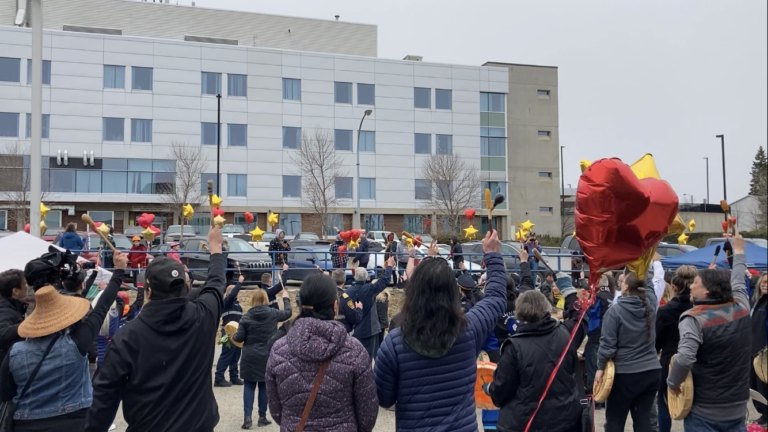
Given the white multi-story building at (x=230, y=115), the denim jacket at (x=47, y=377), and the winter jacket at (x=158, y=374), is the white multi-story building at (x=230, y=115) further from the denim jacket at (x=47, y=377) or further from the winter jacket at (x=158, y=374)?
the winter jacket at (x=158, y=374)

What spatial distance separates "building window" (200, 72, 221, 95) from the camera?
4147 cm

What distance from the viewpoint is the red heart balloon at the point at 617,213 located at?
14.0 feet

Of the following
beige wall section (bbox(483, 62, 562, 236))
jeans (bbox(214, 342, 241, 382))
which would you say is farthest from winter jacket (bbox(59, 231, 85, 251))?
beige wall section (bbox(483, 62, 562, 236))

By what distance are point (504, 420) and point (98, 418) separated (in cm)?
240

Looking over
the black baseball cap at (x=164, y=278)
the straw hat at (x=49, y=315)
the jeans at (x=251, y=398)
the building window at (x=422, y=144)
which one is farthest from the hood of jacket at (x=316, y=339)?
the building window at (x=422, y=144)

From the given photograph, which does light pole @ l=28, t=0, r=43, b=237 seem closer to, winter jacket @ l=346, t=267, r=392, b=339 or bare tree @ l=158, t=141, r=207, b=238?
winter jacket @ l=346, t=267, r=392, b=339

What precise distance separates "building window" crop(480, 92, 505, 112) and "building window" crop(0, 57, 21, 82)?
103 ft

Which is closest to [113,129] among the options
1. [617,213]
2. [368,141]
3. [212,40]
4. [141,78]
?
[141,78]

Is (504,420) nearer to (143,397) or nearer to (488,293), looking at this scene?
(488,293)

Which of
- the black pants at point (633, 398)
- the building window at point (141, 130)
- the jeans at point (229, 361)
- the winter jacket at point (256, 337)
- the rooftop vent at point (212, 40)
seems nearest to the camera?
the black pants at point (633, 398)

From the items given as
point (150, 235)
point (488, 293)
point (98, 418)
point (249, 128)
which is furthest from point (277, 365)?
point (249, 128)

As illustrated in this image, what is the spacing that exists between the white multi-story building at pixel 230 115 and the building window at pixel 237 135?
0.07 metres

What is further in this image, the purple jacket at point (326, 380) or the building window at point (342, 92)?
the building window at point (342, 92)

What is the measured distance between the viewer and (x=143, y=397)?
3.24m
